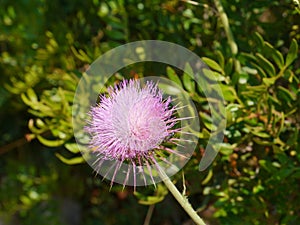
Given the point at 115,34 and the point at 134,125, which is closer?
the point at 134,125

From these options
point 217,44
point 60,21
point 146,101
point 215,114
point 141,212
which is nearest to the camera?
point 146,101

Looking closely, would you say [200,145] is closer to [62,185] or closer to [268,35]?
[268,35]

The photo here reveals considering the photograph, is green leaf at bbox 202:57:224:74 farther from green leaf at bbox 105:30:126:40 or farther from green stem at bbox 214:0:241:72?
green leaf at bbox 105:30:126:40

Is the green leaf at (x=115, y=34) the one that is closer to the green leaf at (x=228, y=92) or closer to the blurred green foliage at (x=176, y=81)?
the blurred green foliage at (x=176, y=81)

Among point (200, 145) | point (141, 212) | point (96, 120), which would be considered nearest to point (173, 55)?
point (200, 145)

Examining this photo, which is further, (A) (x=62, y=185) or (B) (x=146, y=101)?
(A) (x=62, y=185)

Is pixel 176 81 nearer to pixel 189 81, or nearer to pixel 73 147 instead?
pixel 189 81

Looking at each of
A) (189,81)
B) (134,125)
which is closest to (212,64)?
(189,81)

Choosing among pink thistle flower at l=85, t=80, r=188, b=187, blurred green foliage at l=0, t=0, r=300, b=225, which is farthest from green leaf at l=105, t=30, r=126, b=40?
pink thistle flower at l=85, t=80, r=188, b=187

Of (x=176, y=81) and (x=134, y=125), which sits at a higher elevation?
(x=176, y=81)
